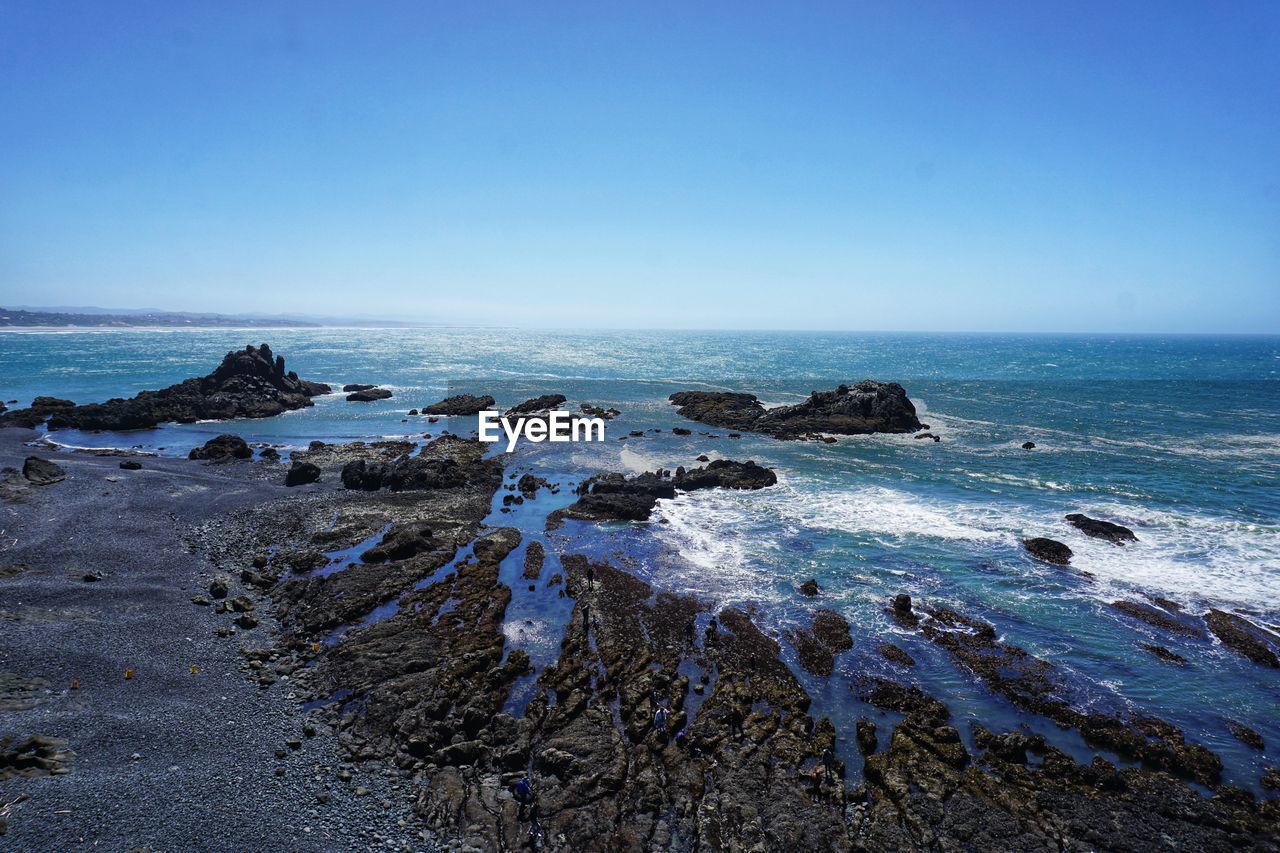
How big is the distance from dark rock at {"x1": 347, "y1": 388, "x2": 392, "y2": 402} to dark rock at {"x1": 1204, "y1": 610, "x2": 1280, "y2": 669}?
84666 mm

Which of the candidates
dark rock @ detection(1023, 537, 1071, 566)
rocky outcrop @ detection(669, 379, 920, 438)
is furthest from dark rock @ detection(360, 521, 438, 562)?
rocky outcrop @ detection(669, 379, 920, 438)

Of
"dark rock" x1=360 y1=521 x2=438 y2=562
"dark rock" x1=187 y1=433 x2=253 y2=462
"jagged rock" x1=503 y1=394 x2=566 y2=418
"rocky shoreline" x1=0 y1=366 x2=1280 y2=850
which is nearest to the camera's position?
"rocky shoreline" x1=0 y1=366 x2=1280 y2=850

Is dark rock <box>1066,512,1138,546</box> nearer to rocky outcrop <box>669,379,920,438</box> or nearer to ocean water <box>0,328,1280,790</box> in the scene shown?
ocean water <box>0,328,1280,790</box>

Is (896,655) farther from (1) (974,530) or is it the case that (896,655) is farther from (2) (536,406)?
(2) (536,406)

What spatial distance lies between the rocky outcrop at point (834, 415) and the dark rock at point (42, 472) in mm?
54757

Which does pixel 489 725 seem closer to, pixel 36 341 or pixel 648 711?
pixel 648 711

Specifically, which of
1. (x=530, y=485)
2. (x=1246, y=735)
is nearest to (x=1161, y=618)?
(x=1246, y=735)

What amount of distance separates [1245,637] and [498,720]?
89.4ft

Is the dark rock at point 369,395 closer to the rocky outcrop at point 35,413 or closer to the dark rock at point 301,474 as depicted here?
the rocky outcrop at point 35,413

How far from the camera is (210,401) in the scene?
6631 centimetres

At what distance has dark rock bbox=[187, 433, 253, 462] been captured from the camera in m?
46.2

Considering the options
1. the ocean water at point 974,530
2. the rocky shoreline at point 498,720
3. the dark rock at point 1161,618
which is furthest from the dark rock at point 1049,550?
the dark rock at point 1161,618

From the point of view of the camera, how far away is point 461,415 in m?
71.1

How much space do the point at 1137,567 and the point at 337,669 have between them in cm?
3517
